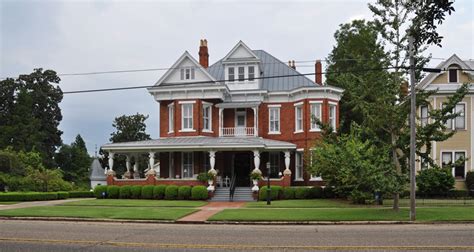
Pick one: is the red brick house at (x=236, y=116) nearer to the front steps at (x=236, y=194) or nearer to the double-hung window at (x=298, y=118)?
the double-hung window at (x=298, y=118)

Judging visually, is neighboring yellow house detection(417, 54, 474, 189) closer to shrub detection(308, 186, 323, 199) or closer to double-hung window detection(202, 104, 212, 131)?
shrub detection(308, 186, 323, 199)

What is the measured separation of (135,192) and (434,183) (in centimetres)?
2067

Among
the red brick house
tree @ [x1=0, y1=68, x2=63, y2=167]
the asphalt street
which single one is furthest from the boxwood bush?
tree @ [x1=0, y1=68, x2=63, y2=167]

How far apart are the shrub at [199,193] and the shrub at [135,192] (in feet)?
12.9

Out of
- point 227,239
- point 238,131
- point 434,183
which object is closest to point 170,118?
point 238,131

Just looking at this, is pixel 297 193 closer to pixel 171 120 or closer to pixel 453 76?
pixel 171 120

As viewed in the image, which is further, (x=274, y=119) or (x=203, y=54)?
(x=203, y=54)

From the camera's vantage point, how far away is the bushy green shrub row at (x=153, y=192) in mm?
34809

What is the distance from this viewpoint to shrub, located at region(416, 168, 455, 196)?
36.8 metres

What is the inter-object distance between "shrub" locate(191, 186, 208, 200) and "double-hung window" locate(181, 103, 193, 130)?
275 inches

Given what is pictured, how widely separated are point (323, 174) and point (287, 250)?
2124 centimetres

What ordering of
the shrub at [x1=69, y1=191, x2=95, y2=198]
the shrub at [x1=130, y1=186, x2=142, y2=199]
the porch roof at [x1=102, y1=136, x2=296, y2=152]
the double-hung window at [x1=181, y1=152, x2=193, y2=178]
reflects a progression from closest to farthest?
the porch roof at [x1=102, y1=136, x2=296, y2=152]
the shrub at [x1=130, y1=186, x2=142, y2=199]
the double-hung window at [x1=181, y1=152, x2=193, y2=178]
the shrub at [x1=69, y1=191, x2=95, y2=198]

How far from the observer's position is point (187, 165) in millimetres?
40500

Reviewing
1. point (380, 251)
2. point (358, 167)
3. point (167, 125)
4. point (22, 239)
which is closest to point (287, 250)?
point (380, 251)
